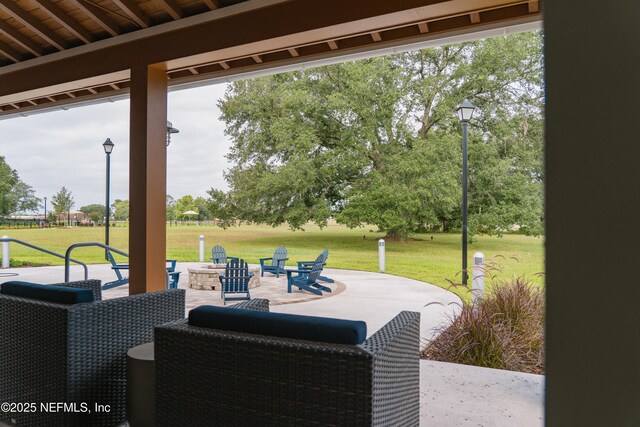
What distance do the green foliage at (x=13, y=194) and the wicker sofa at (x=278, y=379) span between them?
1480cm

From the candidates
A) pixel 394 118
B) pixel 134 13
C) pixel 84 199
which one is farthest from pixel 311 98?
pixel 134 13

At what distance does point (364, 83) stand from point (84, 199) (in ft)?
35.2

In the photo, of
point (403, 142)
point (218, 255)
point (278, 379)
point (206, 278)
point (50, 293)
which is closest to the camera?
point (278, 379)

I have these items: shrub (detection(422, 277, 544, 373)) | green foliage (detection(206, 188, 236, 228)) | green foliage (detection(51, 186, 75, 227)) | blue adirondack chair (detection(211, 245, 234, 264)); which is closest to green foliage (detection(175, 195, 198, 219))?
green foliage (detection(206, 188, 236, 228))

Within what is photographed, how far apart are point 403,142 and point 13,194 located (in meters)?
12.9

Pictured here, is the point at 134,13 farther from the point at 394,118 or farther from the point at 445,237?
the point at 445,237

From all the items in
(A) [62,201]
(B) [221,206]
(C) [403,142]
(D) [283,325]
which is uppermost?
(C) [403,142]

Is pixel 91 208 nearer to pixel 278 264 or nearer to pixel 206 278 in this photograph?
pixel 278 264

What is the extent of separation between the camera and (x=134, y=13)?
366 centimetres

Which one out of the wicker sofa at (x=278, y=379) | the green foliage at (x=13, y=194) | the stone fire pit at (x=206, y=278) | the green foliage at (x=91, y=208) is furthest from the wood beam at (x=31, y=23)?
the green foliage at (x=91, y=208)

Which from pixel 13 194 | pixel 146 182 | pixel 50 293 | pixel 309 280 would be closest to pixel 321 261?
pixel 309 280

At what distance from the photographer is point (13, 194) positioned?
559 inches

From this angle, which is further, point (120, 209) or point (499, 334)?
point (120, 209)

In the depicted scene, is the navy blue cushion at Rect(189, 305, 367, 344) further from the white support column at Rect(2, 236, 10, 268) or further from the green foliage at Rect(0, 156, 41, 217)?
the green foliage at Rect(0, 156, 41, 217)
